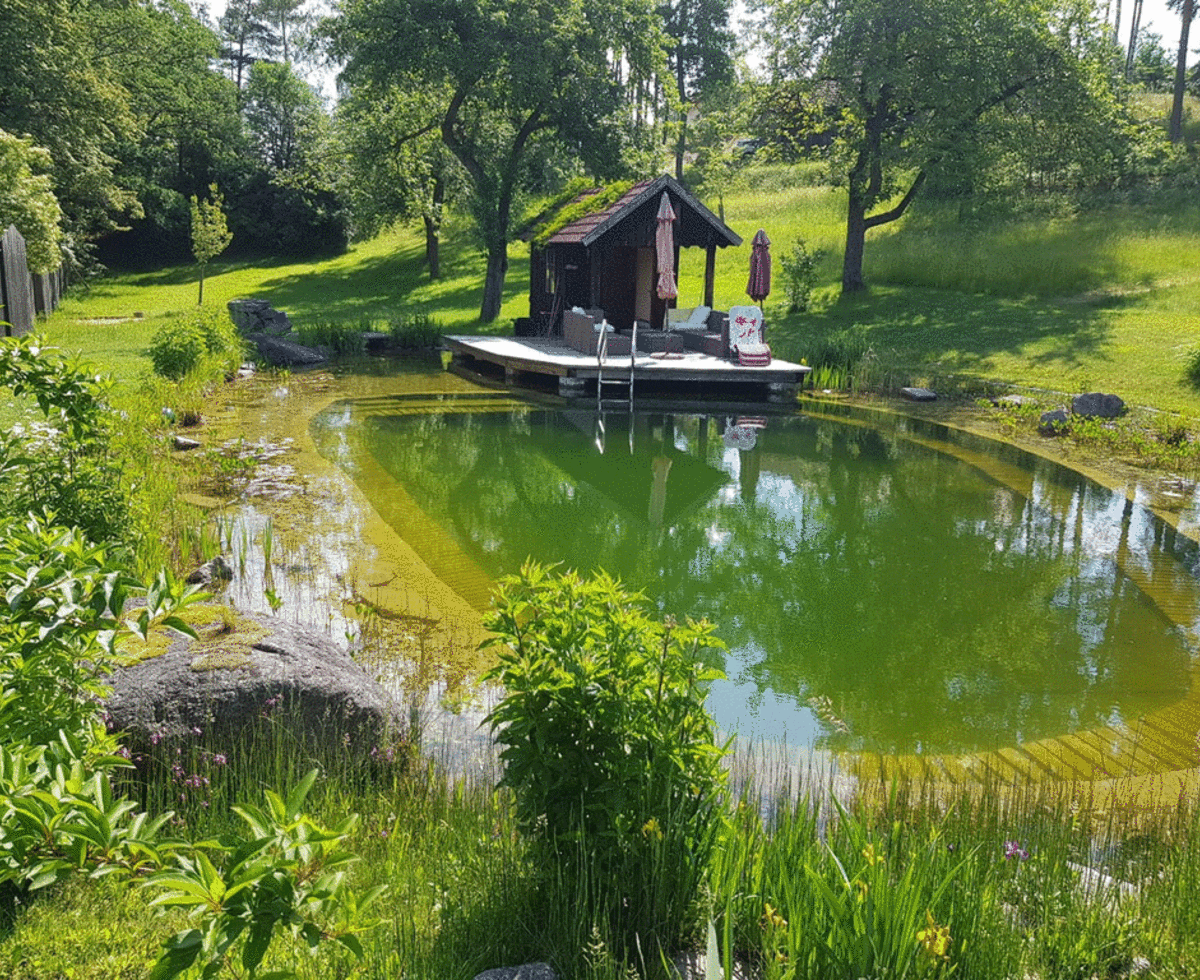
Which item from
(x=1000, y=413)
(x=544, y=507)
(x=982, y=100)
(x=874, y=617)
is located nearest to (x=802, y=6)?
(x=982, y=100)

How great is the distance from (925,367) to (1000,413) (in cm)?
392

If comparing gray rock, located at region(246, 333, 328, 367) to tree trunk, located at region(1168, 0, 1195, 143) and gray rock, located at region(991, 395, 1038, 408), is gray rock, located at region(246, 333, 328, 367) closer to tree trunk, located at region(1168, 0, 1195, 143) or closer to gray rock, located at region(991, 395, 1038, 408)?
gray rock, located at region(991, 395, 1038, 408)

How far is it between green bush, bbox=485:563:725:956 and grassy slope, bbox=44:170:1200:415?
36.7 feet

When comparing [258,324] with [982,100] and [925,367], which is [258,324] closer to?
[925,367]

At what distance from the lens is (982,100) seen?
20.8 metres

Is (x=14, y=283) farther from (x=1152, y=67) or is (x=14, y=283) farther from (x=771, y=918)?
(x=1152, y=67)

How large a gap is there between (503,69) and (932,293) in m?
10.6

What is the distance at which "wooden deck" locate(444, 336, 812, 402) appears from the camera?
15.8 metres

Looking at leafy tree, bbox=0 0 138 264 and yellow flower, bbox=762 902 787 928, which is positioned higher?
leafy tree, bbox=0 0 138 264

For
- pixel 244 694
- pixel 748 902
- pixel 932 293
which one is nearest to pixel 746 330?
pixel 932 293

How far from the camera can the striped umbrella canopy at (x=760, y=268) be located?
1739 centimetres

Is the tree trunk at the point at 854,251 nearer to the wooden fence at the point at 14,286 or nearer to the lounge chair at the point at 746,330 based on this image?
the lounge chair at the point at 746,330

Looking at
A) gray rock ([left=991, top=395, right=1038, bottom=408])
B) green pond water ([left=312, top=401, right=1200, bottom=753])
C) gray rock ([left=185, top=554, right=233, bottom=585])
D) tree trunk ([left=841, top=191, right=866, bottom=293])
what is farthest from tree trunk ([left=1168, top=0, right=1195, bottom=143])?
gray rock ([left=185, top=554, right=233, bottom=585])

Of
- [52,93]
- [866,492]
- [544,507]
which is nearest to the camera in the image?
[544,507]
